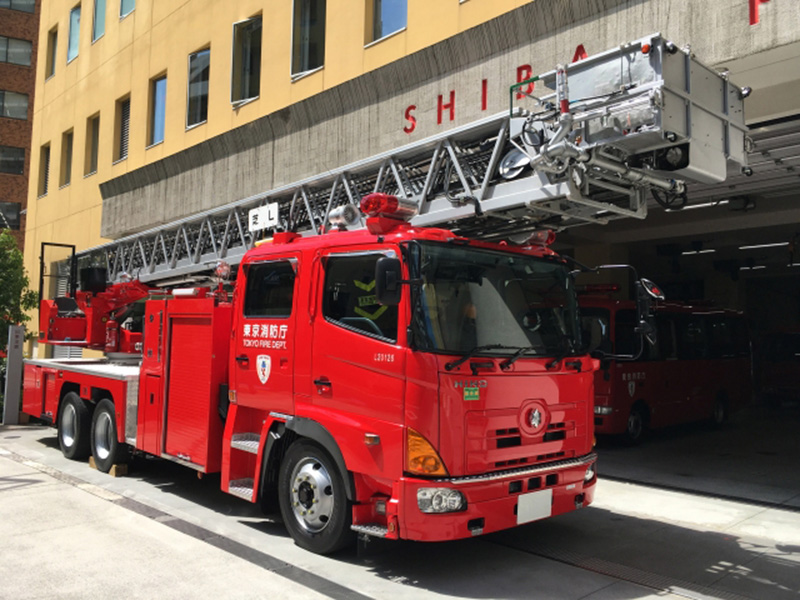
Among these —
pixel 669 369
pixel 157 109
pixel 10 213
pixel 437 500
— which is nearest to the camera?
pixel 437 500

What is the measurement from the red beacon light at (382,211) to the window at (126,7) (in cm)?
1763

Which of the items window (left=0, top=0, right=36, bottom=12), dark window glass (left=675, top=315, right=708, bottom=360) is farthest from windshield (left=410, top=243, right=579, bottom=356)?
window (left=0, top=0, right=36, bottom=12)

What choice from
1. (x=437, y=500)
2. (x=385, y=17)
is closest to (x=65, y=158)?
(x=385, y=17)

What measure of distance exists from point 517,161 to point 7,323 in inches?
540

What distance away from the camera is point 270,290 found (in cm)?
635

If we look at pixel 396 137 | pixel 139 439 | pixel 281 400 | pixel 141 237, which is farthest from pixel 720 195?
pixel 141 237

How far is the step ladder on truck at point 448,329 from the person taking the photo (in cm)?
491

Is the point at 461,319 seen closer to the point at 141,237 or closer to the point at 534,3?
the point at 534,3

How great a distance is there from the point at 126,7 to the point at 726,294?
2014cm

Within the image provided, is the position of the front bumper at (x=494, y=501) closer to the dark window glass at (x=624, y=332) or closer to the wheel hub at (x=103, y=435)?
the wheel hub at (x=103, y=435)

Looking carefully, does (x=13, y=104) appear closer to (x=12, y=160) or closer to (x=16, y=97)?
(x=16, y=97)

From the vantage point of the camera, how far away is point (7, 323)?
610 inches

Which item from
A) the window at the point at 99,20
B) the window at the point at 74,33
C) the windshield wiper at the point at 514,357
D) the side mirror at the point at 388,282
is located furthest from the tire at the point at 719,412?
the window at the point at 74,33

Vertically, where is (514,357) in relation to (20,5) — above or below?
below
